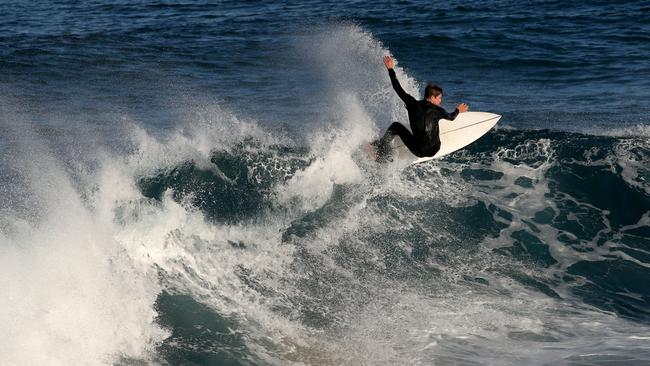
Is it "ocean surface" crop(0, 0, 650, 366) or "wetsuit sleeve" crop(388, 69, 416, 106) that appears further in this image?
"wetsuit sleeve" crop(388, 69, 416, 106)

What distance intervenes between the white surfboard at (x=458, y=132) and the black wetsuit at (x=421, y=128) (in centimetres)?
77

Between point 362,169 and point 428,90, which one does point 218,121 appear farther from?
point 428,90

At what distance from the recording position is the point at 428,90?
10812 millimetres

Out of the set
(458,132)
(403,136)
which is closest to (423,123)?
(403,136)

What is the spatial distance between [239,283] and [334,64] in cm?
1194

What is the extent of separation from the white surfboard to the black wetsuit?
30.2 inches

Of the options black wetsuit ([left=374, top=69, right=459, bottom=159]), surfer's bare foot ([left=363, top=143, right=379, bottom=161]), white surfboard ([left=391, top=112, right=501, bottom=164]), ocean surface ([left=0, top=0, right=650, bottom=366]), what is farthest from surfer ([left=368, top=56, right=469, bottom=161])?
ocean surface ([left=0, top=0, right=650, bottom=366])

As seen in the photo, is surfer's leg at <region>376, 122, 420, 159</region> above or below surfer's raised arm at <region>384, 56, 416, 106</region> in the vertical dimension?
below

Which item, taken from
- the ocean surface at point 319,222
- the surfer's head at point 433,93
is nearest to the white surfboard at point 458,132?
the ocean surface at point 319,222

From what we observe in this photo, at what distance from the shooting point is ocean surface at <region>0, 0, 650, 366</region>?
8711 mm

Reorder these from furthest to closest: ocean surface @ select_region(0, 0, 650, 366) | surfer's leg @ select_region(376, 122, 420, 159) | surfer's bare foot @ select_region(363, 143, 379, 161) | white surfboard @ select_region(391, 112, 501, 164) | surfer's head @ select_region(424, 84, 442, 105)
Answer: white surfboard @ select_region(391, 112, 501, 164)
surfer's bare foot @ select_region(363, 143, 379, 161)
surfer's leg @ select_region(376, 122, 420, 159)
surfer's head @ select_region(424, 84, 442, 105)
ocean surface @ select_region(0, 0, 650, 366)

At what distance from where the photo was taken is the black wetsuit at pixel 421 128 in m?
10.9

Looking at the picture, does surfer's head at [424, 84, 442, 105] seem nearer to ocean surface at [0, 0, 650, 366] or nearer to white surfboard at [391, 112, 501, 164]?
white surfboard at [391, 112, 501, 164]

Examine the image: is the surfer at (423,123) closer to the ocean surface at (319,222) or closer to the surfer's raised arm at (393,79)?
the surfer's raised arm at (393,79)
